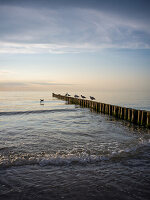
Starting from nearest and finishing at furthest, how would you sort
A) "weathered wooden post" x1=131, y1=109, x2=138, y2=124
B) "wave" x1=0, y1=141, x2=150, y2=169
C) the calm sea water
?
1. the calm sea water
2. "wave" x1=0, y1=141, x2=150, y2=169
3. "weathered wooden post" x1=131, y1=109, x2=138, y2=124

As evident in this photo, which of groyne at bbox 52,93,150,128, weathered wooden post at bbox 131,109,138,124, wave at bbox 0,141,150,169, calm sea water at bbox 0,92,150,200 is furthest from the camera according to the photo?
weathered wooden post at bbox 131,109,138,124

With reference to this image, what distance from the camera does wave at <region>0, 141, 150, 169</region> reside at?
6.11 meters

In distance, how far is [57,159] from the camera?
6422mm

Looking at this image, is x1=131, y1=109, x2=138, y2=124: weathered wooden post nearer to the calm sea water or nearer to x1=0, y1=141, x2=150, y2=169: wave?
the calm sea water

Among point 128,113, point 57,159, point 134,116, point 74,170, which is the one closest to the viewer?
point 74,170

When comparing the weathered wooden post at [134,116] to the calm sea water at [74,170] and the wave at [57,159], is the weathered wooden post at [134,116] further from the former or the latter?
the wave at [57,159]

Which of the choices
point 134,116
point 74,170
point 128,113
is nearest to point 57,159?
point 74,170

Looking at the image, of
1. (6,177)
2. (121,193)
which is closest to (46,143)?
(6,177)

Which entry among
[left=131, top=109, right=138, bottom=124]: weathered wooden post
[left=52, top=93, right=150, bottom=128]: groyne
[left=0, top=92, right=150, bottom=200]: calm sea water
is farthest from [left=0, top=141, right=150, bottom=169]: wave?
[left=131, top=109, right=138, bottom=124]: weathered wooden post

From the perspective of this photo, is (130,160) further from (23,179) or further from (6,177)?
(6,177)

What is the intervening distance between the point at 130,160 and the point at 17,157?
480 cm

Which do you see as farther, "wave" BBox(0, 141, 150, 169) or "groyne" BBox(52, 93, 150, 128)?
"groyne" BBox(52, 93, 150, 128)

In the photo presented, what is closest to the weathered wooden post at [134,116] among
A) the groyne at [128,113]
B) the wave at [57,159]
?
the groyne at [128,113]

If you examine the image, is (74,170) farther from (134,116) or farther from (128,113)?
(128,113)
